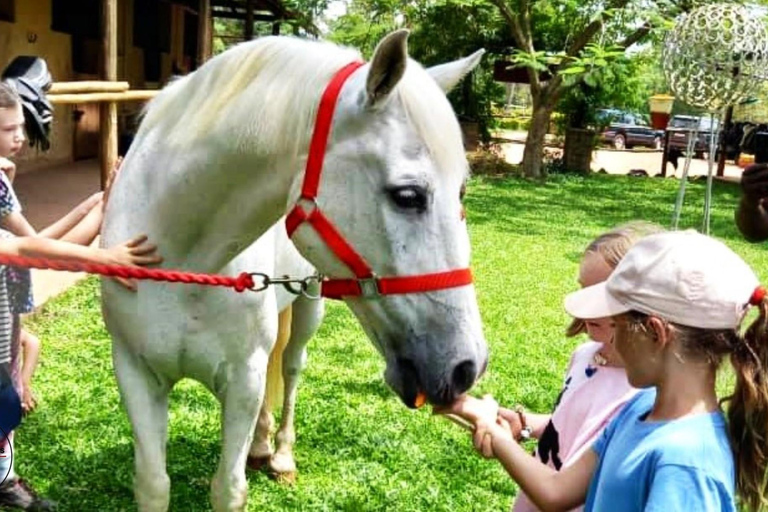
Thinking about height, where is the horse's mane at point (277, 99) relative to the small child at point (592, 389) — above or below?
above

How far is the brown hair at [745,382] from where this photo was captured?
4.51ft

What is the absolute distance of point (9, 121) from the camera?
91.7 inches

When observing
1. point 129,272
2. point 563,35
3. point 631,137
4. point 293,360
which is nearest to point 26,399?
point 293,360

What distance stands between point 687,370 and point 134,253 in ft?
4.33

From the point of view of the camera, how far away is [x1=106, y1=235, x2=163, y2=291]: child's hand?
2.00m

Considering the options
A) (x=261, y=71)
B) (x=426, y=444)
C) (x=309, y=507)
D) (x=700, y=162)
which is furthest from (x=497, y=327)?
(x=700, y=162)

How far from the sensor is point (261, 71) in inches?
73.0

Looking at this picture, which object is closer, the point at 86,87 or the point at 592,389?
the point at 592,389

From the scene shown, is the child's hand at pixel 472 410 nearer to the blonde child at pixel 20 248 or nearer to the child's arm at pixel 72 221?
the blonde child at pixel 20 248

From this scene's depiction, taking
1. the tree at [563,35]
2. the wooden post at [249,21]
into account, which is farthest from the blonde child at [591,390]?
the wooden post at [249,21]

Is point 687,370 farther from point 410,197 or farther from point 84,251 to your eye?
point 84,251

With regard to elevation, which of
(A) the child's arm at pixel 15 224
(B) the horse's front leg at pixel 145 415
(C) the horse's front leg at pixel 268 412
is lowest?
(C) the horse's front leg at pixel 268 412

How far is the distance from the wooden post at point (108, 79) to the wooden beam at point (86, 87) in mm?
156

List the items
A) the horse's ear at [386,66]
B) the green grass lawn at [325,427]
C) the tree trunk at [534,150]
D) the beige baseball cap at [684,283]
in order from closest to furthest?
1. the beige baseball cap at [684,283]
2. the horse's ear at [386,66]
3. the green grass lawn at [325,427]
4. the tree trunk at [534,150]
